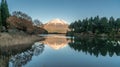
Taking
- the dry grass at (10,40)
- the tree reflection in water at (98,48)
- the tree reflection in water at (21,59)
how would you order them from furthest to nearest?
the dry grass at (10,40), the tree reflection in water at (98,48), the tree reflection in water at (21,59)

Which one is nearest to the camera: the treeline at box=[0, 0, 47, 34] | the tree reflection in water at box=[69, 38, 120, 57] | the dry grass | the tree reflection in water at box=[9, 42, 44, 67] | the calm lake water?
the tree reflection in water at box=[9, 42, 44, 67]

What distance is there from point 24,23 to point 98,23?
6456 centimetres

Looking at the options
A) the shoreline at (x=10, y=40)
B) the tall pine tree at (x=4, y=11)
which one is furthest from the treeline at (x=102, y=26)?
the shoreline at (x=10, y=40)

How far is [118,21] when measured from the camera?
519 feet

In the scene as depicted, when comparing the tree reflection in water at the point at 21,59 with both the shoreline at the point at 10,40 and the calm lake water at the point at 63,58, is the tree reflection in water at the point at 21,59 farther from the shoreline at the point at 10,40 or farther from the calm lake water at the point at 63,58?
the shoreline at the point at 10,40

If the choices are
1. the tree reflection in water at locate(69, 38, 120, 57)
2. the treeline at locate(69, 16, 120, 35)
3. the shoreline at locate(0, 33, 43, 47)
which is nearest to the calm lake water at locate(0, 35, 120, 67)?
the tree reflection in water at locate(69, 38, 120, 57)

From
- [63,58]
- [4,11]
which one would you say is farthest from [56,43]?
[63,58]

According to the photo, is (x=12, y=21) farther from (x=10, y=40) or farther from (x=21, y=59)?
(x=21, y=59)

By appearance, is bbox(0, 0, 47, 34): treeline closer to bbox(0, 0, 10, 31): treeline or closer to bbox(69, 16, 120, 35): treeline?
bbox(0, 0, 10, 31): treeline

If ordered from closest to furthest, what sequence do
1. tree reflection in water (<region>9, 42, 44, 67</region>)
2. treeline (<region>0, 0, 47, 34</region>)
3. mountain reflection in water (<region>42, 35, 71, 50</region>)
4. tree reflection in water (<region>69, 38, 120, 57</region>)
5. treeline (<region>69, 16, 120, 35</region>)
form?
tree reflection in water (<region>9, 42, 44, 67</region>), tree reflection in water (<region>69, 38, 120, 57</region>), mountain reflection in water (<region>42, 35, 71, 50</region>), treeline (<region>0, 0, 47, 34</region>), treeline (<region>69, 16, 120, 35</region>)

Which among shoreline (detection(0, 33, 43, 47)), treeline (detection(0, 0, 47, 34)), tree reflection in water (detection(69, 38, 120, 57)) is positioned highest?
treeline (detection(0, 0, 47, 34))

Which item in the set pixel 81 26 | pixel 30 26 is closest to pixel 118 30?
pixel 81 26

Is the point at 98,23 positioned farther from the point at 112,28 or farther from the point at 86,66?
the point at 86,66

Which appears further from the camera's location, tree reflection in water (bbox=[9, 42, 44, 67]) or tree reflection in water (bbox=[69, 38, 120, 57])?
tree reflection in water (bbox=[69, 38, 120, 57])
